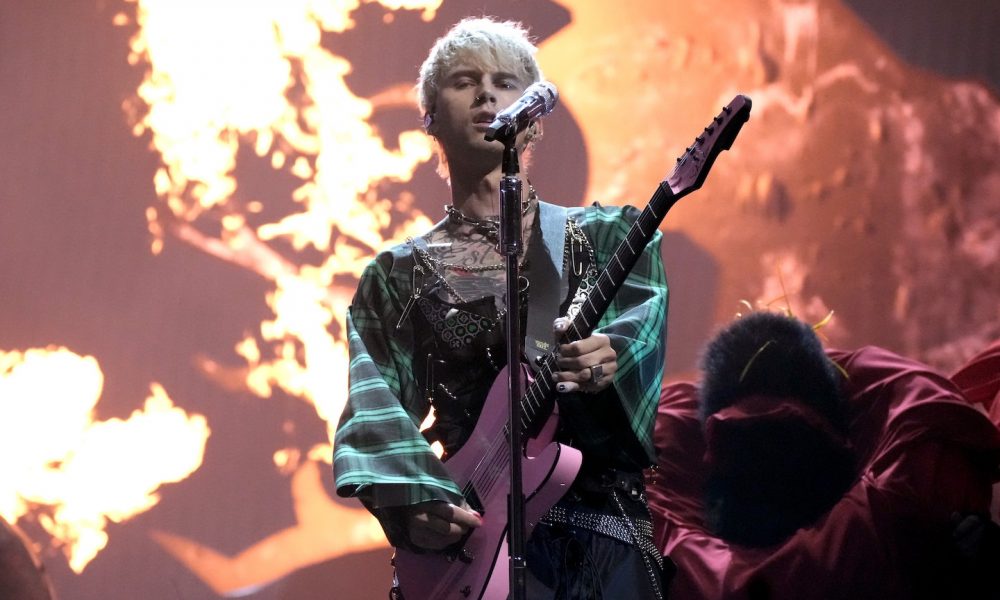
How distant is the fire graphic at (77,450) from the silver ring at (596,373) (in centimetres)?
205

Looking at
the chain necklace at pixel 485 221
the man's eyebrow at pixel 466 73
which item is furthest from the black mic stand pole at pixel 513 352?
the man's eyebrow at pixel 466 73

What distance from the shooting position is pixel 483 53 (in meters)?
2.10

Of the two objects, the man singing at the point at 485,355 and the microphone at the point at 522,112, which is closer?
the microphone at the point at 522,112

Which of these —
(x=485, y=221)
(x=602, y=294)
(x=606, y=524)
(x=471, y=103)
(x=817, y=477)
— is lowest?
(x=817, y=477)

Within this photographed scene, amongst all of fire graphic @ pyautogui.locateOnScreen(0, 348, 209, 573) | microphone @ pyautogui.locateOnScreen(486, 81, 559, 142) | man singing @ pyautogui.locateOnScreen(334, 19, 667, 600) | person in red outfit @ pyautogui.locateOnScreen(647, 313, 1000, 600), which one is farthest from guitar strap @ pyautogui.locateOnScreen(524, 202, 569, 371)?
fire graphic @ pyautogui.locateOnScreen(0, 348, 209, 573)

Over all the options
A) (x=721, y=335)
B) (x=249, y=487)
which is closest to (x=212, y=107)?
(x=249, y=487)

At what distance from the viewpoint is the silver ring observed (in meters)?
1.65

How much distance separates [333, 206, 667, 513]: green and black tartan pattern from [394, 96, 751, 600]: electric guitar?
0.06m

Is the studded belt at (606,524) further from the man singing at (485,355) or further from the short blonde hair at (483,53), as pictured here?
the short blonde hair at (483,53)

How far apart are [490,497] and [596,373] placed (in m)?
0.34

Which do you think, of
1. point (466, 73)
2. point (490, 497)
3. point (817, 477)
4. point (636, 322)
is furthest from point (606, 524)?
point (466, 73)

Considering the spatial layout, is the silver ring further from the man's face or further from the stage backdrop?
the stage backdrop

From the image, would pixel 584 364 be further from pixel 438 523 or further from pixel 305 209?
pixel 305 209

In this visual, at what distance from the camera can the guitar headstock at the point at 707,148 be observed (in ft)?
5.25
